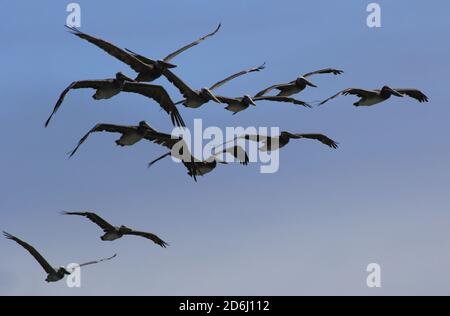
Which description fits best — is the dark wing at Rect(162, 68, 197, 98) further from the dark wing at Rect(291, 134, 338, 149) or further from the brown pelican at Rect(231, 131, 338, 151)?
the dark wing at Rect(291, 134, 338, 149)

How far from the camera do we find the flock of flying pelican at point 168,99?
136 ft

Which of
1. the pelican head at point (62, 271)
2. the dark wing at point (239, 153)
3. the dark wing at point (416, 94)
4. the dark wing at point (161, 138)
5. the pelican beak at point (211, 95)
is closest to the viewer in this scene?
the pelican beak at point (211, 95)

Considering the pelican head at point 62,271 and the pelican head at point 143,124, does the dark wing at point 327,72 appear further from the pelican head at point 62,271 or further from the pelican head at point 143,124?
the pelican head at point 62,271

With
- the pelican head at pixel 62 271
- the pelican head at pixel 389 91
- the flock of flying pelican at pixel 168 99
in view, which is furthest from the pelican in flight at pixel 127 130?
the pelican head at pixel 389 91

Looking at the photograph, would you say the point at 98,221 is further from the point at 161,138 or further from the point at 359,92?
the point at 359,92

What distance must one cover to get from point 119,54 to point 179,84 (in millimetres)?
2384

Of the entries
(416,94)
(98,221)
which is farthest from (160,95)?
(416,94)

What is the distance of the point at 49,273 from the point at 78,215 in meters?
3.19

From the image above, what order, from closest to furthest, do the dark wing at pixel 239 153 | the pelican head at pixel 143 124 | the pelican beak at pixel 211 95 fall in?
the pelican beak at pixel 211 95 → the pelican head at pixel 143 124 → the dark wing at pixel 239 153

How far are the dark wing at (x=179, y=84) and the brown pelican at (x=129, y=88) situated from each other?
0.49m
